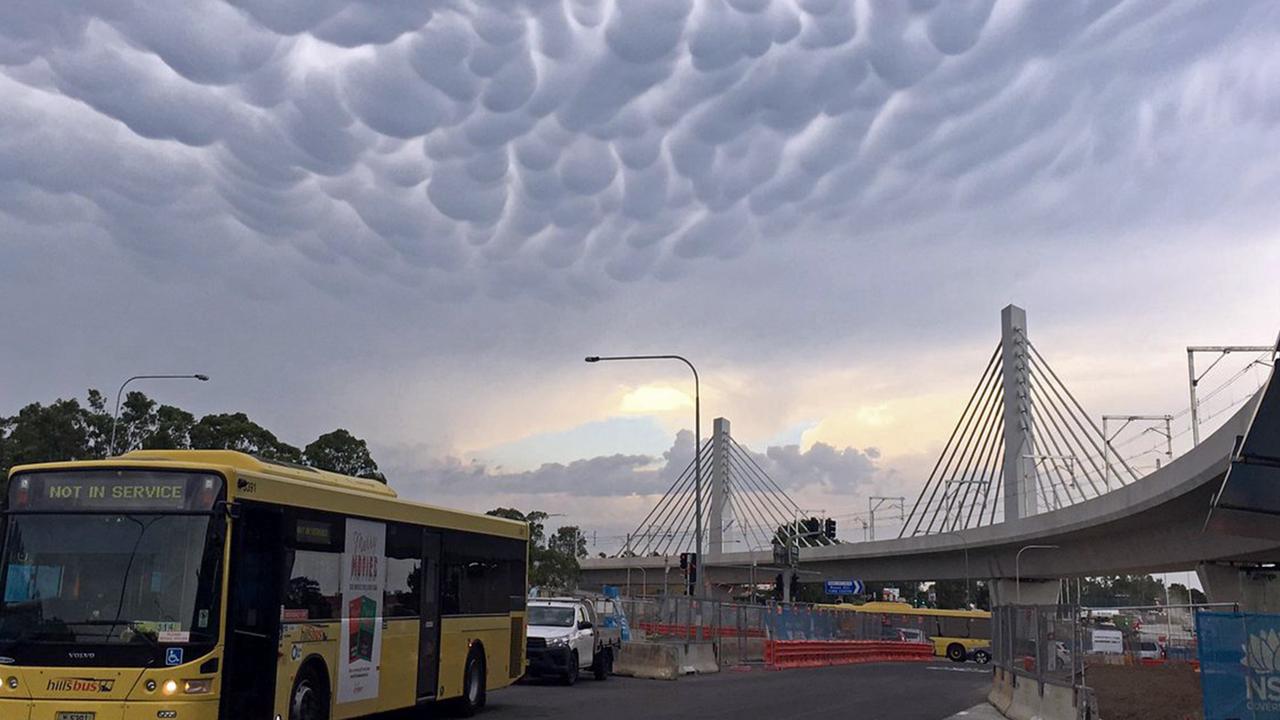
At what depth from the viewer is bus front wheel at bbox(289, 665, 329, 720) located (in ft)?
44.1

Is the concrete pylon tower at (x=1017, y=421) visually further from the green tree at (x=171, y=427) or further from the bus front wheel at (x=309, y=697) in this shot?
the bus front wheel at (x=309, y=697)

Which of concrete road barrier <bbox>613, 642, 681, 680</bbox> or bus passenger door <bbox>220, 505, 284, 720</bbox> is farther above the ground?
bus passenger door <bbox>220, 505, 284, 720</bbox>

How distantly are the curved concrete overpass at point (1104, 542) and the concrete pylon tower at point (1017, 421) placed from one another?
125 cm

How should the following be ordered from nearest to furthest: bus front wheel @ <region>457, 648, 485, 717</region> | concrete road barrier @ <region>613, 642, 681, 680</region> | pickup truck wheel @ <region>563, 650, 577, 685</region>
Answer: bus front wheel @ <region>457, 648, 485, 717</region> < pickup truck wheel @ <region>563, 650, 577, 685</region> < concrete road barrier @ <region>613, 642, 681, 680</region>

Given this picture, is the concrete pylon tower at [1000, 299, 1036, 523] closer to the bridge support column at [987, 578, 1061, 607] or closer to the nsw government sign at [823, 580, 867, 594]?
the bridge support column at [987, 578, 1061, 607]

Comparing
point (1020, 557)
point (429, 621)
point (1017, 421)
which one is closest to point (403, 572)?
point (429, 621)

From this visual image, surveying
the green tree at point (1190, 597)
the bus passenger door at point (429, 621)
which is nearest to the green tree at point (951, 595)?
the green tree at point (1190, 597)

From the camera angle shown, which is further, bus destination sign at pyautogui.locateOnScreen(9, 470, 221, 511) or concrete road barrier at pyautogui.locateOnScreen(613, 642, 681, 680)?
concrete road barrier at pyautogui.locateOnScreen(613, 642, 681, 680)

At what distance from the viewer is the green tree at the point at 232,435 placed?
5469cm

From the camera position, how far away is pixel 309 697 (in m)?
13.8

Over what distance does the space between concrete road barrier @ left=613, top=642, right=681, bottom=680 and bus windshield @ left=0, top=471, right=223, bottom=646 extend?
2019 centimetres

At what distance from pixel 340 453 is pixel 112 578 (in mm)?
50092

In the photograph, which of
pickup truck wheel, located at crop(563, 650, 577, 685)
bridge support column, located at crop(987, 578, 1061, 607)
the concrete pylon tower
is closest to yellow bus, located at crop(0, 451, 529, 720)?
pickup truck wheel, located at crop(563, 650, 577, 685)

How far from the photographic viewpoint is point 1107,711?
2141 centimetres
